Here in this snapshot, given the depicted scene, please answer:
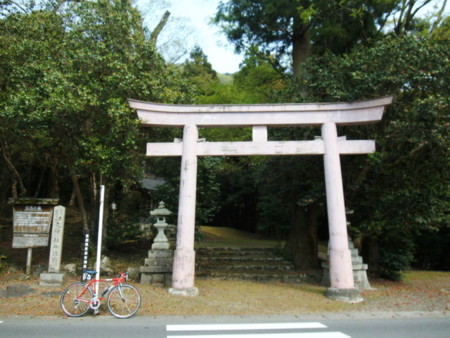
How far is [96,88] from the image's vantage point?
9906mm

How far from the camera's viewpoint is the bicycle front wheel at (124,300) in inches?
274

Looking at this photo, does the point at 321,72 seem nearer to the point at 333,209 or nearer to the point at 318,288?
the point at 333,209

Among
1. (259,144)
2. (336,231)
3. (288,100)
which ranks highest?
(288,100)

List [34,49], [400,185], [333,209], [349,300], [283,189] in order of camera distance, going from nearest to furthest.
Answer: [349,300]
[333,209]
[34,49]
[400,185]
[283,189]

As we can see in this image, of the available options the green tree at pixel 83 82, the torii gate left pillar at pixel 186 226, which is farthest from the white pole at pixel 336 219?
the green tree at pixel 83 82

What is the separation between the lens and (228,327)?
6.48 m

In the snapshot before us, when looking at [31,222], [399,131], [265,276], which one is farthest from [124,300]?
[399,131]

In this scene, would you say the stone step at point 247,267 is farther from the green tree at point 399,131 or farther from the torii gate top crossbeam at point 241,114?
the torii gate top crossbeam at point 241,114

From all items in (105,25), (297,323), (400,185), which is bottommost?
(297,323)

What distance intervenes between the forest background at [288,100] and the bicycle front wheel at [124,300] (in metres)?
3.81

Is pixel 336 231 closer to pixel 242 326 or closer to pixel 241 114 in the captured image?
pixel 242 326

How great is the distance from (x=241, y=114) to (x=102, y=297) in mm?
6000

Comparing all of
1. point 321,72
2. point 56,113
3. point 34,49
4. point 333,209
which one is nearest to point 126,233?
point 56,113

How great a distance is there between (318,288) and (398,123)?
5340mm
